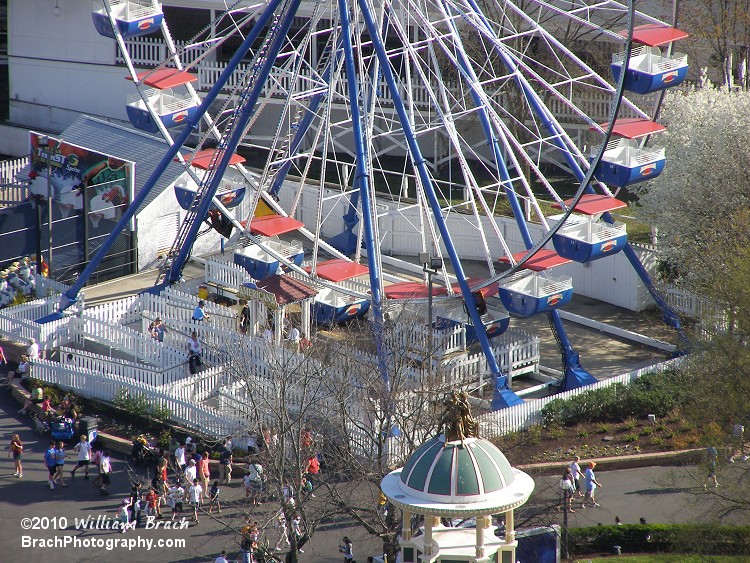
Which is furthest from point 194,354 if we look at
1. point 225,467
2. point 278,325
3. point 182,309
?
point 225,467

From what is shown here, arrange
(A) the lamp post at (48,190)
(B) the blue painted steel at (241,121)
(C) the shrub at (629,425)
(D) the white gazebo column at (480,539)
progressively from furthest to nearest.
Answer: (A) the lamp post at (48,190)
(B) the blue painted steel at (241,121)
(C) the shrub at (629,425)
(D) the white gazebo column at (480,539)

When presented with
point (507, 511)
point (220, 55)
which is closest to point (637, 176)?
point (507, 511)

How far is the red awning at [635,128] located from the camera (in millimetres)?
32312

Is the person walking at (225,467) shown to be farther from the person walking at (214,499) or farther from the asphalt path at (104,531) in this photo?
the person walking at (214,499)

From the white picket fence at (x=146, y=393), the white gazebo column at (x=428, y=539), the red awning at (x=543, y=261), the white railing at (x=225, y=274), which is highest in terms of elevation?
the red awning at (x=543, y=261)

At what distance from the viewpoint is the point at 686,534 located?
81.2 feet

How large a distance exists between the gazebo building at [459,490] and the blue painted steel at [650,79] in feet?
47.9

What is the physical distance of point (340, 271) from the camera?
111ft

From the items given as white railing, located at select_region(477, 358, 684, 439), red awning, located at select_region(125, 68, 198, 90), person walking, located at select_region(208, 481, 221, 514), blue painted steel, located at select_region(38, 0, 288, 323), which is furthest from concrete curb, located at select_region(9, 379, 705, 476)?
red awning, located at select_region(125, 68, 198, 90)

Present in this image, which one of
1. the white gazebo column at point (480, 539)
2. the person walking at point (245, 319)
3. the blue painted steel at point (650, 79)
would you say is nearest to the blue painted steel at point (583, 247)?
Answer: the blue painted steel at point (650, 79)

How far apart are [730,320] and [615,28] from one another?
2128cm

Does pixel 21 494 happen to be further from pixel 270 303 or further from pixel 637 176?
pixel 637 176

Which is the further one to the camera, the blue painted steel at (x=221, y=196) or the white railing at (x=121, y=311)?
the blue painted steel at (x=221, y=196)

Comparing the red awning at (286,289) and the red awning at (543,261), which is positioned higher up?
the red awning at (543,261)
